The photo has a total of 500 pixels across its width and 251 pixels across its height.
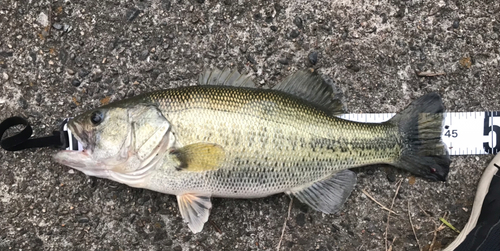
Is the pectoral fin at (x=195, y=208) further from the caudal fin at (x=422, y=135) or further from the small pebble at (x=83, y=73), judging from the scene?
the caudal fin at (x=422, y=135)

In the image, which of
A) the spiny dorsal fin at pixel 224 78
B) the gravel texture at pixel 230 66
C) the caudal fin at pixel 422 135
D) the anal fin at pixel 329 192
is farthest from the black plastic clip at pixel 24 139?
the caudal fin at pixel 422 135

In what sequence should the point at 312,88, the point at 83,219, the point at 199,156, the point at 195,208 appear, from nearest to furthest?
the point at 199,156, the point at 195,208, the point at 312,88, the point at 83,219

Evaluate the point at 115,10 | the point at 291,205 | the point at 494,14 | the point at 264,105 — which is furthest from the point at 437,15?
Result: the point at 115,10

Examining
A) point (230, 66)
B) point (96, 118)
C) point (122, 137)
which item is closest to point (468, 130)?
point (230, 66)

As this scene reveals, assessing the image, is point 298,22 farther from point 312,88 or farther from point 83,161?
point 83,161

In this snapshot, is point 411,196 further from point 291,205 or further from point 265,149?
point 265,149
